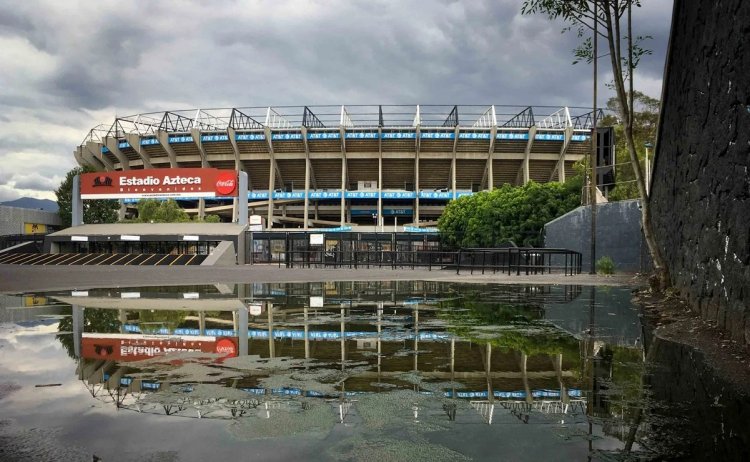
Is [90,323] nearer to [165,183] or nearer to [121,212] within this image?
[165,183]

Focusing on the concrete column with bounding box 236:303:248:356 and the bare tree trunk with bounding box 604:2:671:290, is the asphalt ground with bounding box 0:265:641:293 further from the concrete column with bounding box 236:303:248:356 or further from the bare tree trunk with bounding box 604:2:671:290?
the concrete column with bounding box 236:303:248:356

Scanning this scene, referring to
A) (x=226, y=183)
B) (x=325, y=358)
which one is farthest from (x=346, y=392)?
(x=226, y=183)

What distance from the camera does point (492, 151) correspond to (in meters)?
69.4

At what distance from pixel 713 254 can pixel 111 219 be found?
77.1 meters

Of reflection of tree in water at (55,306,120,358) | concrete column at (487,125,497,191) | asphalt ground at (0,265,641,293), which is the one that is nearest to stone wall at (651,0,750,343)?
reflection of tree in water at (55,306,120,358)

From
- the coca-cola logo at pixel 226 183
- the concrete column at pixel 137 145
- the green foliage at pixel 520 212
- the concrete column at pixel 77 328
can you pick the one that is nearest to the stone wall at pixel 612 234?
the green foliage at pixel 520 212

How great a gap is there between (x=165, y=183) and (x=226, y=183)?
17.6 ft

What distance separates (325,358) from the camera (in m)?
5.78

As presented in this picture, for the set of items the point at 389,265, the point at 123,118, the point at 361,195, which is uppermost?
the point at 123,118

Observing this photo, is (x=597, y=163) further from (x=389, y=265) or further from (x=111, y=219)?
(x=111, y=219)

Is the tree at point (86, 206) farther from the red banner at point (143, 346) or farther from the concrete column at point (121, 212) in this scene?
the red banner at point (143, 346)

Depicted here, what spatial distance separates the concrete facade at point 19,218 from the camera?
71625mm

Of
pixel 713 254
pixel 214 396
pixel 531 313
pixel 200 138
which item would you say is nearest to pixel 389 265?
pixel 531 313

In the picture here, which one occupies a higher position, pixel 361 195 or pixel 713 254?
pixel 361 195
